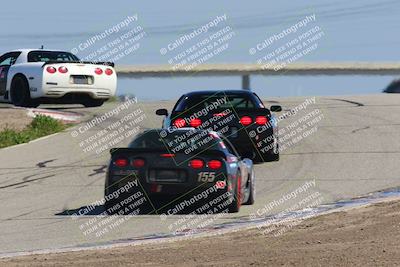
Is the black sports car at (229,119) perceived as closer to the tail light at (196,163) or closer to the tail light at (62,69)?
the tail light at (196,163)

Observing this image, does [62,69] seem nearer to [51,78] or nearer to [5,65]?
[51,78]

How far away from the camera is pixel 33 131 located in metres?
24.2

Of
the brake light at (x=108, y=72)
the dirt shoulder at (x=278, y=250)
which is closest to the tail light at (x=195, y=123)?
the dirt shoulder at (x=278, y=250)

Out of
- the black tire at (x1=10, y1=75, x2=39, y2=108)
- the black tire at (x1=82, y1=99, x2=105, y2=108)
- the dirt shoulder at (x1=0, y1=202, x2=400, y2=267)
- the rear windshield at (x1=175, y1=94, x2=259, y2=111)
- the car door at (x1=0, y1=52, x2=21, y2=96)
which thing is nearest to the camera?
the dirt shoulder at (x1=0, y1=202, x2=400, y2=267)

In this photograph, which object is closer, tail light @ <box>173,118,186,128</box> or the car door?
tail light @ <box>173,118,186,128</box>

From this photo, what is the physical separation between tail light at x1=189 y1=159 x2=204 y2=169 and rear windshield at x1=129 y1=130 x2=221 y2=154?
0.46 ft

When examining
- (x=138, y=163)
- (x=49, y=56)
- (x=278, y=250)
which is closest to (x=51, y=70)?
(x=49, y=56)

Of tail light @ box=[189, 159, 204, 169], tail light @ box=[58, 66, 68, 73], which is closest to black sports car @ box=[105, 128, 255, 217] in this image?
tail light @ box=[189, 159, 204, 169]

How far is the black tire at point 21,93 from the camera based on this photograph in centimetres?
2648

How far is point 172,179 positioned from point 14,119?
12448 millimetres

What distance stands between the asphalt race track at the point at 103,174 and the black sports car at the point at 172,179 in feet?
1.11

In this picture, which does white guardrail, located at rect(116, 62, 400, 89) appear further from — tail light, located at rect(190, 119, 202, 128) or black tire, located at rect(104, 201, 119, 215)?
black tire, located at rect(104, 201, 119, 215)

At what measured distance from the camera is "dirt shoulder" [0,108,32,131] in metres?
24.7

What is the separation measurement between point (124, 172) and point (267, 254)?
14.2ft
